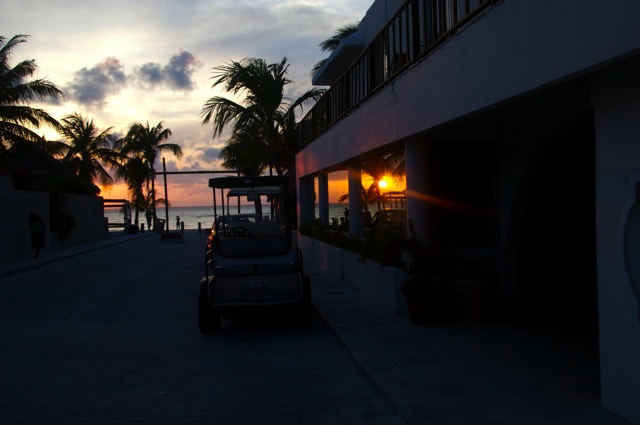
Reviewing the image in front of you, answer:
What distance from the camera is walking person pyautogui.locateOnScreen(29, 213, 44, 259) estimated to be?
77.9 feet

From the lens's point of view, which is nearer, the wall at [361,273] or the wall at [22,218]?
the wall at [361,273]

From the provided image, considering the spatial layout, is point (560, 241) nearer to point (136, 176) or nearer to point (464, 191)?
point (464, 191)

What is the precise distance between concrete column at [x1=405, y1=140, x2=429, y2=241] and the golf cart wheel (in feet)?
11.2

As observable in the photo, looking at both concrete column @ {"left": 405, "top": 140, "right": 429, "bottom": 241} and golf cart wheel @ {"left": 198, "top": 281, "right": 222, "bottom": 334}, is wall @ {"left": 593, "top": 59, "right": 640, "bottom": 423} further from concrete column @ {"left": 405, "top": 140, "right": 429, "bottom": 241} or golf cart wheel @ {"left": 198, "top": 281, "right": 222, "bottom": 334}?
golf cart wheel @ {"left": 198, "top": 281, "right": 222, "bottom": 334}

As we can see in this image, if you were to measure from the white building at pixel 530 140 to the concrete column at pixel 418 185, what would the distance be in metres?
0.02

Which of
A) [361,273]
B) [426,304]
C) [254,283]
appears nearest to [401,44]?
[426,304]

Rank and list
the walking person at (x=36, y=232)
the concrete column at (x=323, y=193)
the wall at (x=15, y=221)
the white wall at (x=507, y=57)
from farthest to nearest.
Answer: the walking person at (x=36, y=232) → the wall at (x=15, y=221) → the concrete column at (x=323, y=193) → the white wall at (x=507, y=57)

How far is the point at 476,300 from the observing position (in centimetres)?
894

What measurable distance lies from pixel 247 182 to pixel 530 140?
514 cm

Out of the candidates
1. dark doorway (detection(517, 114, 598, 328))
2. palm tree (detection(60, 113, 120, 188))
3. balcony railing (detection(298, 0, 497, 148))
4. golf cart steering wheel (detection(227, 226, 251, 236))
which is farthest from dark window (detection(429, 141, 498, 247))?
palm tree (detection(60, 113, 120, 188))

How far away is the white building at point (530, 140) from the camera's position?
484 centimetres

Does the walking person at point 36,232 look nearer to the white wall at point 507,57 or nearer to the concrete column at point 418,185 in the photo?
the white wall at point 507,57

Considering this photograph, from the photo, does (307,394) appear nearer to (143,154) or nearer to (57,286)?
(57,286)

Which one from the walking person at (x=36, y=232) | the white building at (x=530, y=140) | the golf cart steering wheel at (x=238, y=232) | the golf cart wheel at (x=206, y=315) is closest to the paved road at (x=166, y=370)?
the golf cart wheel at (x=206, y=315)
